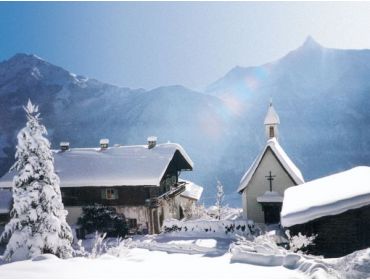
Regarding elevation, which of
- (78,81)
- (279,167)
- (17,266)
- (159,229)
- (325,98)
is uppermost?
(78,81)

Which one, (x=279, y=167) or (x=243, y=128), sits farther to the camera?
(x=243, y=128)

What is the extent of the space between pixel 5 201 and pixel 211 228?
18.0m

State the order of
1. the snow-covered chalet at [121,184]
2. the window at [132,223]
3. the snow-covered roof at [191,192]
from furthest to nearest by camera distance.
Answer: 1. the snow-covered roof at [191,192]
2. the window at [132,223]
3. the snow-covered chalet at [121,184]

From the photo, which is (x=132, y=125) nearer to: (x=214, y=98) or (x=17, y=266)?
(x=214, y=98)

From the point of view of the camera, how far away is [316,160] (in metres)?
120

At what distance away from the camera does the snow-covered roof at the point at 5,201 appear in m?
28.3

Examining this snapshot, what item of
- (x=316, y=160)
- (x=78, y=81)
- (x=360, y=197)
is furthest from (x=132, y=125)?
(x=360, y=197)

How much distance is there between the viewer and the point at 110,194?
28.0 m

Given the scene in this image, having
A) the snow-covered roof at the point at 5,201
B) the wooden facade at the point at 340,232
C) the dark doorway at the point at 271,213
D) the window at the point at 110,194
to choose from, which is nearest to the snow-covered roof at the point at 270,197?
the dark doorway at the point at 271,213

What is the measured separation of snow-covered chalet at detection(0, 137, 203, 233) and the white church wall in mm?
7265

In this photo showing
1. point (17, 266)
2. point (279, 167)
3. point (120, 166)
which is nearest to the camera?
point (17, 266)

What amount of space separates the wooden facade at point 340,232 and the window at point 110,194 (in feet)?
57.5

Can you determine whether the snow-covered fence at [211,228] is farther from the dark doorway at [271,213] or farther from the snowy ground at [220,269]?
the snowy ground at [220,269]

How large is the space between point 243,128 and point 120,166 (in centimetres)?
10737
